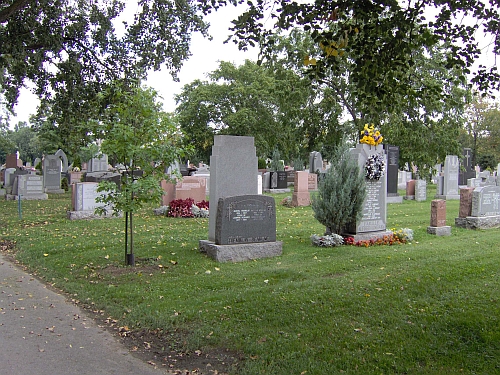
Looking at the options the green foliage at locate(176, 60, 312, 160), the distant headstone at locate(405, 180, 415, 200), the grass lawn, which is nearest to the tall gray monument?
the grass lawn

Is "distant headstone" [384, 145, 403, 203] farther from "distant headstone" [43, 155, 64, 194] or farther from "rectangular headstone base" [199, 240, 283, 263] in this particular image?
"distant headstone" [43, 155, 64, 194]

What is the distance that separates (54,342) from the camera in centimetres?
506

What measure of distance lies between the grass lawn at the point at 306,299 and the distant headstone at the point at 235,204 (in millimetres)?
286

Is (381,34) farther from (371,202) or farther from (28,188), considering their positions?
(28,188)

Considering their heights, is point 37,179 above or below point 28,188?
above

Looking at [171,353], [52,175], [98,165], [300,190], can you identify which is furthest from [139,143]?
[98,165]

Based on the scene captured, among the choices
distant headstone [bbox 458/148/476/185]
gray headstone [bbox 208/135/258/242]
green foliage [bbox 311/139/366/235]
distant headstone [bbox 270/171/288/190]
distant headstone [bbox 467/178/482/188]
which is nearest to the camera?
gray headstone [bbox 208/135/258/242]

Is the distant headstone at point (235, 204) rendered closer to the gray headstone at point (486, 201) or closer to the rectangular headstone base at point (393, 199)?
the gray headstone at point (486, 201)

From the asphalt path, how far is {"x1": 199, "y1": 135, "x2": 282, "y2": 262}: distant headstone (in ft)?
9.85

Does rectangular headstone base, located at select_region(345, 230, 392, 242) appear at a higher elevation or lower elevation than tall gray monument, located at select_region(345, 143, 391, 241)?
lower

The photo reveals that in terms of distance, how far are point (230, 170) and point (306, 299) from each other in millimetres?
3899

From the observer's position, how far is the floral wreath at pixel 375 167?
10.8 meters

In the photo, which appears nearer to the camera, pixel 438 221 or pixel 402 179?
pixel 438 221

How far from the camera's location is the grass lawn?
15.0ft
